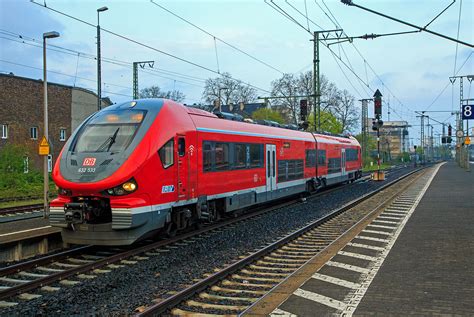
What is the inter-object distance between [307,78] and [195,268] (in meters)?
60.5

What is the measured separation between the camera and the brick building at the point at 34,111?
36.6 metres

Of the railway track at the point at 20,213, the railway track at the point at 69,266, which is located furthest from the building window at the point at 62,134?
the railway track at the point at 69,266

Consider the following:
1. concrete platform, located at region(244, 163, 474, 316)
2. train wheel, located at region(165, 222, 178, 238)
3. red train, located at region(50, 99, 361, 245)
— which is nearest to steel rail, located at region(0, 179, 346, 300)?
train wheel, located at region(165, 222, 178, 238)

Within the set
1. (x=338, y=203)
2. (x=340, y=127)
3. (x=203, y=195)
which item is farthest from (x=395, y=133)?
(x=203, y=195)

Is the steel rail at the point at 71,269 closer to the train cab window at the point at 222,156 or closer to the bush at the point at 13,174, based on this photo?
the train cab window at the point at 222,156

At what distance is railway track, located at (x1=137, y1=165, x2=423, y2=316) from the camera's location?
6371mm

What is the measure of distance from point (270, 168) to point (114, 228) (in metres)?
8.48

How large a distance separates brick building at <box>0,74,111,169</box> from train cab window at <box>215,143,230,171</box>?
23747mm

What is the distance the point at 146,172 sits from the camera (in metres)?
9.59

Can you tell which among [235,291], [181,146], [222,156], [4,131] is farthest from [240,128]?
[4,131]

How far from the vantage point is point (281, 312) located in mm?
5848

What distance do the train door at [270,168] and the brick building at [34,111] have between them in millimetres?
21831

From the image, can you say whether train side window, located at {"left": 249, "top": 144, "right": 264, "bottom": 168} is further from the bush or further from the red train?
the bush

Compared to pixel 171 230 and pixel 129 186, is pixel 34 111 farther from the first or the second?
pixel 129 186
